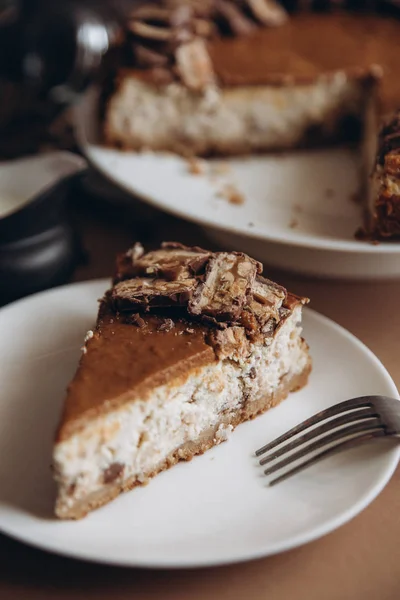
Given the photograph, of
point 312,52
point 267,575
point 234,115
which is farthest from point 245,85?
point 267,575

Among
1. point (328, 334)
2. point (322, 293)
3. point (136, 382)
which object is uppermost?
point (136, 382)

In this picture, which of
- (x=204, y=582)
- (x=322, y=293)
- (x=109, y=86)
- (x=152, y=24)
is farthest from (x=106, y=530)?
(x=152, y=24)

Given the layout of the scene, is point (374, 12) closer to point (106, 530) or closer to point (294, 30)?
point (294, 30)

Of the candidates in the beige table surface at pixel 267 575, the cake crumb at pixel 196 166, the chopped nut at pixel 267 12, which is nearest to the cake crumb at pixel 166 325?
the beige table surface at pixel 267 575

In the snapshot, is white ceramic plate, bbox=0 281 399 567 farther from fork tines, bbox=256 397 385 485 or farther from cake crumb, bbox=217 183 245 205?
cake crumb, bbox=217 183 245 205

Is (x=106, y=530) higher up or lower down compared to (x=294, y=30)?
lower down

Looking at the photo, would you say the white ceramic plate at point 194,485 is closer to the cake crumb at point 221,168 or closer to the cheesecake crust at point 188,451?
the cheesecake crust at point 188,451

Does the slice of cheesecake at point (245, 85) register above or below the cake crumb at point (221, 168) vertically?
above
